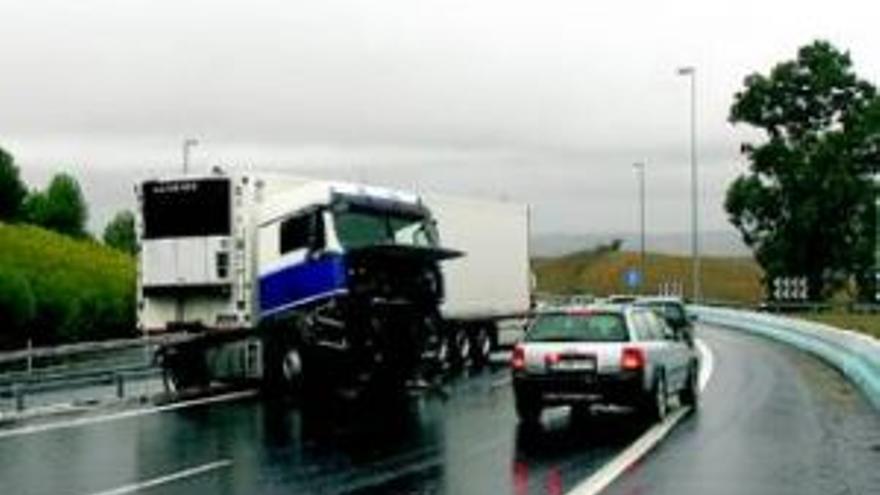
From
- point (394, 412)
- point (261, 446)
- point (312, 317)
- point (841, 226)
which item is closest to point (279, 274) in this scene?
point (312, 317)

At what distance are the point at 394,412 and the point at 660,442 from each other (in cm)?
629

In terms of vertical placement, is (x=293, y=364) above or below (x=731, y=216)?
below

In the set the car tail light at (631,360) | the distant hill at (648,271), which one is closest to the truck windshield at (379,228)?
the car tail light at (631,360)

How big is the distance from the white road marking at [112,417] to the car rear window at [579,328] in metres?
5.84

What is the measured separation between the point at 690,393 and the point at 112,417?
8.35m

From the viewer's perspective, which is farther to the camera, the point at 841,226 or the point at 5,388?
the point at 841,226

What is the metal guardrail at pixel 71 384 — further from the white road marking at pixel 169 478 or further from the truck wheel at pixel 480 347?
the truck wheel at pixel 480 347

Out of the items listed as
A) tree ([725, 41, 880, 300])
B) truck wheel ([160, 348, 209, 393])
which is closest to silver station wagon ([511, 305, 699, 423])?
truck wheel ([160, 348, 209, 393])

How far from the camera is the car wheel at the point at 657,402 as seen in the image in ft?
78.2

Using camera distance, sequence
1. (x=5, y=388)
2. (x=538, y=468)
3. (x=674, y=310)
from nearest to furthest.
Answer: (x=538, y=468)
(x=5, y=388)
(x=674, y=310)

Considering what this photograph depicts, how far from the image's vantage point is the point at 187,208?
98.1 feet

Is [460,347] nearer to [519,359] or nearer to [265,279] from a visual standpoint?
[265,279]

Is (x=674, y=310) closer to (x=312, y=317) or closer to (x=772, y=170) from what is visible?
(x=312, y=317)

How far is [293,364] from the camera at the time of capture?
97.0 feet
